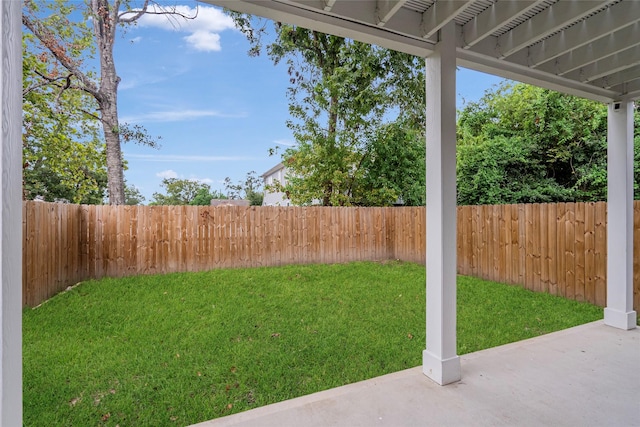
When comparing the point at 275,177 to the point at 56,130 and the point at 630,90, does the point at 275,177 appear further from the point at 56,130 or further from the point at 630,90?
the point at 630,90

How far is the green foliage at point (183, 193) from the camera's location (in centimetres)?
2484

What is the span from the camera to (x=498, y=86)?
1075cm

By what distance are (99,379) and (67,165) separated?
25.8 feet

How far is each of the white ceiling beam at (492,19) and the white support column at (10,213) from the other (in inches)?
101

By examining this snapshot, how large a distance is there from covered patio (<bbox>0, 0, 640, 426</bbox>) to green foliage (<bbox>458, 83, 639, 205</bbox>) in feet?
18.2

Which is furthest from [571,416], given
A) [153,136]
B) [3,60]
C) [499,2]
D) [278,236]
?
[153,136]

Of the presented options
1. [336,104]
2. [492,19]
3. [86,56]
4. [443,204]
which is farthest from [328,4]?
[86,56]

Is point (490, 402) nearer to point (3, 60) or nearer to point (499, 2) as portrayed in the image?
point (499, 2)

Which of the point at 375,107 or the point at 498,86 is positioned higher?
the point at 498,86

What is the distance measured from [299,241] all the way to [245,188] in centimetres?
1941

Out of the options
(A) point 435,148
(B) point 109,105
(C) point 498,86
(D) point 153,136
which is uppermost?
(C) point 498,86

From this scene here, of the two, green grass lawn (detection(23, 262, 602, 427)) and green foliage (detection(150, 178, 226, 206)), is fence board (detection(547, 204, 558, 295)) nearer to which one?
green grass lawn (detection(23, 262, 602, 427))

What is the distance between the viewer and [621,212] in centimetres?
338

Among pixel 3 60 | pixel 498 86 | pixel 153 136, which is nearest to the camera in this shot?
pixel 3 60
